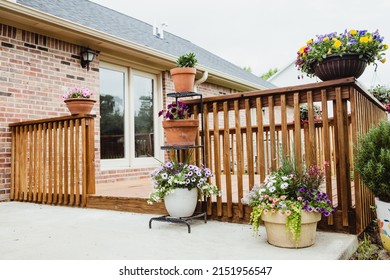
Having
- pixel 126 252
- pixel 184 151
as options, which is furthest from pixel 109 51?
pixel 126 252

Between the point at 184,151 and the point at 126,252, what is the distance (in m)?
1.34

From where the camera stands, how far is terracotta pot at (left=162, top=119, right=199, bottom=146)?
125 inches

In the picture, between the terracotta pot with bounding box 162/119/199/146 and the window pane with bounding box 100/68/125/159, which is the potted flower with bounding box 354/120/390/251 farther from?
the window pane with bounding box 100/68/125/159

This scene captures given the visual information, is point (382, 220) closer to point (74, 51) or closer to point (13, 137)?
point (13, 137)

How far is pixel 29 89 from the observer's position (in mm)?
4859

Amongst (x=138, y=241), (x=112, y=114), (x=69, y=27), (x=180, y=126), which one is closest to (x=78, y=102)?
(x=69, y=27)

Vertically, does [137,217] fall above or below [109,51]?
below

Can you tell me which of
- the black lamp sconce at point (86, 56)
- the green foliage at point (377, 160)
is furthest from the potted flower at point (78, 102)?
the green foliage at point (377, 160)

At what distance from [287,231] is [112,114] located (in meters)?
4.16

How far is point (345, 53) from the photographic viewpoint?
2.74m

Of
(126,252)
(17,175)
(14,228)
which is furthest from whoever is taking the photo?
(17,175)

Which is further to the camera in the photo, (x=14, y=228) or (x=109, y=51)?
(x=109, y=51)
